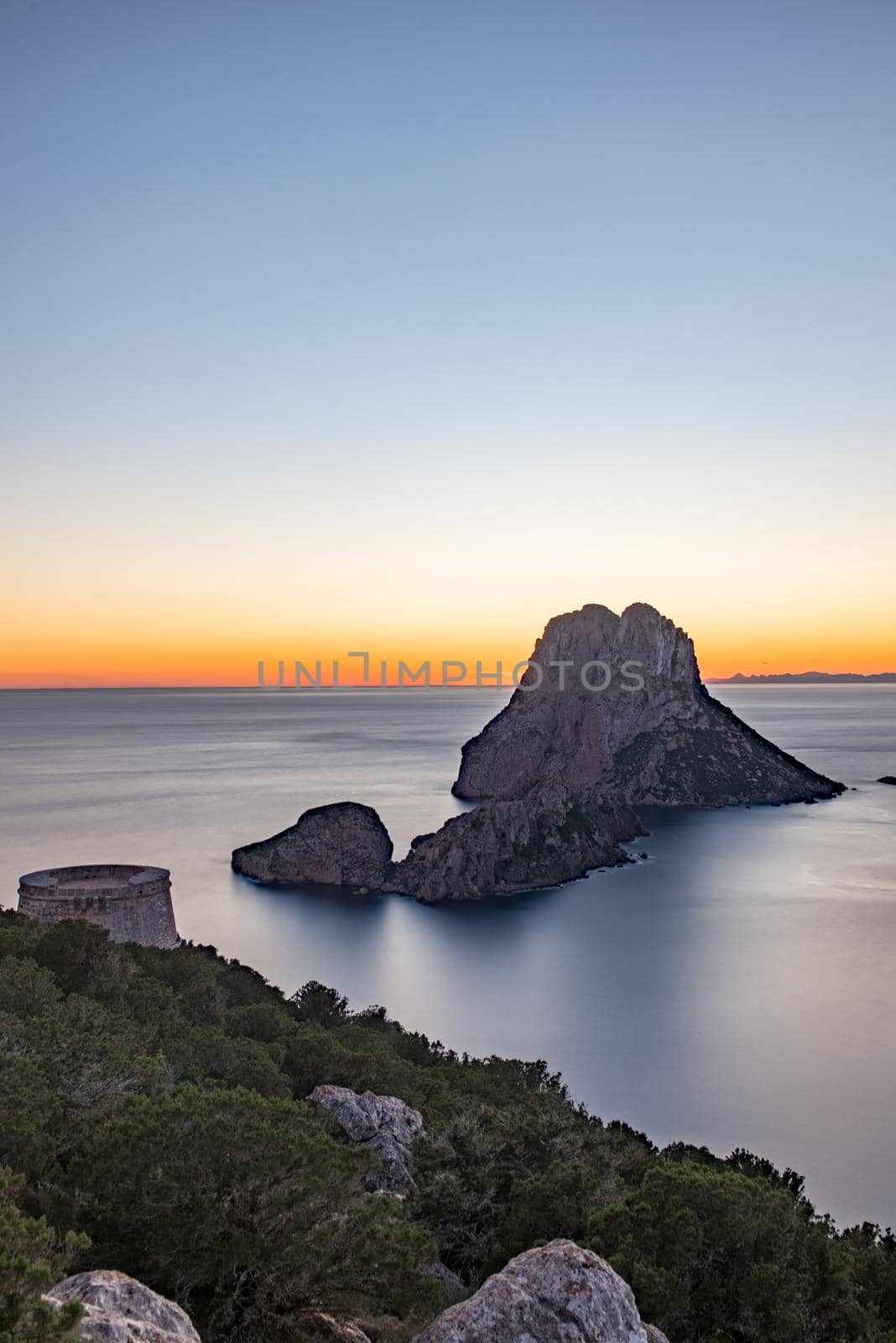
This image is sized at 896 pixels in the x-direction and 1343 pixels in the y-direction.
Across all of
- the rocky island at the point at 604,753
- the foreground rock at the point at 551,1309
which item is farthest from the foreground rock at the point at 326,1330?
the rocky island at the point at 604,753

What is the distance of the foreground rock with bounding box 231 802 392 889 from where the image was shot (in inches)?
2667

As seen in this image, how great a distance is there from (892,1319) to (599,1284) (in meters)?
7.75

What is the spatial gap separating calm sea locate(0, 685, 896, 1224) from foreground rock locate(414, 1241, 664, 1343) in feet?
73.9

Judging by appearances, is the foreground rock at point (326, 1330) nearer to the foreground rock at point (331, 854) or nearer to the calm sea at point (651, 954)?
the calm sea at point (651, 954)

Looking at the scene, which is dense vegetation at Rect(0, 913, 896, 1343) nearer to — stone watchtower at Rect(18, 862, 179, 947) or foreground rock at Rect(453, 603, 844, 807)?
stone watchtower at Rect(18, 862, 179, 947)

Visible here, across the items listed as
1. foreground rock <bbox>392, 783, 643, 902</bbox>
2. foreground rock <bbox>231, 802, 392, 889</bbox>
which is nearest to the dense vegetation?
foreground rock <bbox>392, 783, 643, 902</bbox>

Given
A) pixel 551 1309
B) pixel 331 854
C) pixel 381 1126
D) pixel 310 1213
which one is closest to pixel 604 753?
pixel 331 854

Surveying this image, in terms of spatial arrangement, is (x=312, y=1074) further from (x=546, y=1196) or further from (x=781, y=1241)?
(x=781, y=1241)

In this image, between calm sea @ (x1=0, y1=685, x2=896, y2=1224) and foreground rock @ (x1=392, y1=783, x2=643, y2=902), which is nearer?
calm sea @ (x1=0, y1=685, x2=896, y2=1224)

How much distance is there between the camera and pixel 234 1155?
9508 mm

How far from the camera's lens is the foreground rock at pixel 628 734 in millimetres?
115375

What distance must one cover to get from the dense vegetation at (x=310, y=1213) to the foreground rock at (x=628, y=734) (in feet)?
300

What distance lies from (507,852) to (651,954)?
61.6ft

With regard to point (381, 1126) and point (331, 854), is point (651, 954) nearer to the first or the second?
point (331, 854)
